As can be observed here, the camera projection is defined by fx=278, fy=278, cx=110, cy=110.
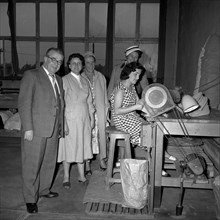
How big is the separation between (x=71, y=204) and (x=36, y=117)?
107 centimetres

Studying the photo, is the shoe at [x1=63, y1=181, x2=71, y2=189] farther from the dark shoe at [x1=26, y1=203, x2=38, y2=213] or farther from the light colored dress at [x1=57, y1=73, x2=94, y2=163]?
the dark shoe at [x1=26, y1=203, x2=38, y2=213]

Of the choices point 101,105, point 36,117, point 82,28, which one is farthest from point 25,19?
point 36,117

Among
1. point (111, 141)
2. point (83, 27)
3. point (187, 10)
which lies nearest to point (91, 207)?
point (111, 141)

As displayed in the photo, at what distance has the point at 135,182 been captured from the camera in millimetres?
2797

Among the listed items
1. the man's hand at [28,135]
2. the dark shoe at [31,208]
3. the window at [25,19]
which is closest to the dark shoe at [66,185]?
the dark shoe at [31,208]

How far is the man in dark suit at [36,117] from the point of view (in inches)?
105

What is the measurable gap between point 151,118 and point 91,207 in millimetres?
1159

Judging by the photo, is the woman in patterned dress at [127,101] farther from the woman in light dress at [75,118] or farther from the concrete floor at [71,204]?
the concrete floor at [71,204]

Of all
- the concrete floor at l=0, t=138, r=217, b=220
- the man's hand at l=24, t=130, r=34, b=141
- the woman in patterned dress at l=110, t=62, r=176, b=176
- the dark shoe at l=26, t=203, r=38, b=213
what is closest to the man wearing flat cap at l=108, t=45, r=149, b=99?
the woman in patterned dress at l=110, t=62, r=176, b=176

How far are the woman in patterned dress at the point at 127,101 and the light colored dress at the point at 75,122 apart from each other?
1.28ft

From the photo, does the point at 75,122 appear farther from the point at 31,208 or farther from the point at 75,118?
the point at 31,208

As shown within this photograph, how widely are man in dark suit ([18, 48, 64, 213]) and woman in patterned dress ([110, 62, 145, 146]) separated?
66 centimetres

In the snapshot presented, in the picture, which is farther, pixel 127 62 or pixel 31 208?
pixel 127 62

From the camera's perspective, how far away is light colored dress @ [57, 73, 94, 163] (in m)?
3.34
